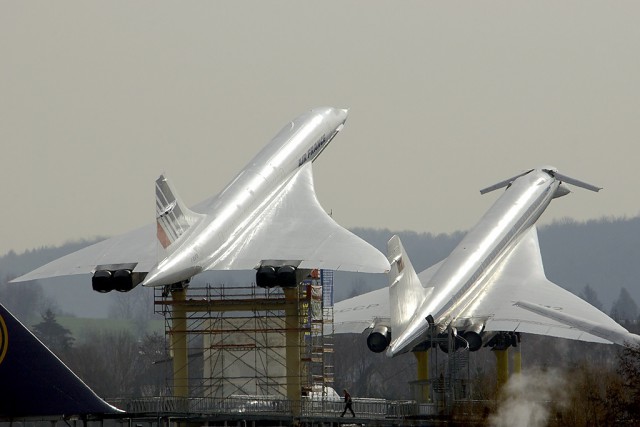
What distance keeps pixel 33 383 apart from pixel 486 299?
3515cm

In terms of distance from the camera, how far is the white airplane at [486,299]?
216 ft

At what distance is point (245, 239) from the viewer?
66.6m

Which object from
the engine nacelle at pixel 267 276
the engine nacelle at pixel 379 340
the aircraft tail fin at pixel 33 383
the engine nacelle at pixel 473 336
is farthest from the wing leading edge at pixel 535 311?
the aircraft tail fin at pixel 33 383

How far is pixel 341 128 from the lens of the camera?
7900 cm

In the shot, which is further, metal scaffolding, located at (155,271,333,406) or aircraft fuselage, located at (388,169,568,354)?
metal scaffolding, located at (155,271,333,406)

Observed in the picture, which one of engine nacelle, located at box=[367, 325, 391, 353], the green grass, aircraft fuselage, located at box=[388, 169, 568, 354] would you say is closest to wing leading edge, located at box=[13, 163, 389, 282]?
aircraft fuselage, located at box=[388, 169, 568, 354]

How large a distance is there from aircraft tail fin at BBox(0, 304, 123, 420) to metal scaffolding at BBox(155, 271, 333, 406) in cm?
2398

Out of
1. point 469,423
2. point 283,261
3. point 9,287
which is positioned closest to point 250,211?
point 283,261

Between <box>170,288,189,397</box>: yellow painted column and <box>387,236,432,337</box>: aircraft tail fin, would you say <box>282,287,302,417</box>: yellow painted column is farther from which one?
<box>387,236,432,337</box>: aircraft tail fin

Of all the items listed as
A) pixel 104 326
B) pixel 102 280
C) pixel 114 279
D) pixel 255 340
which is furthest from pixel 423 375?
pixel 104 326

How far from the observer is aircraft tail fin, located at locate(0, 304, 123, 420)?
41281mm

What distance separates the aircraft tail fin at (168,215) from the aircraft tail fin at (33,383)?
18.0 meters

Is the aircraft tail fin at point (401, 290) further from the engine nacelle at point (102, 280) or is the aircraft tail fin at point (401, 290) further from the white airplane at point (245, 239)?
A: the engine nacelle at point (102, 280)

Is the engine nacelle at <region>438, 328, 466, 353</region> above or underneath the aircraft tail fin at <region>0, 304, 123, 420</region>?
above
